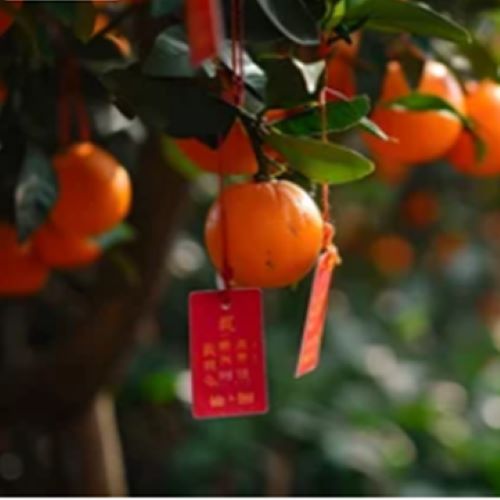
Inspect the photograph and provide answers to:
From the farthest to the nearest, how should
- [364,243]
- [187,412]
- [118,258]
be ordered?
[364,243] < [187,412] < [118,258]

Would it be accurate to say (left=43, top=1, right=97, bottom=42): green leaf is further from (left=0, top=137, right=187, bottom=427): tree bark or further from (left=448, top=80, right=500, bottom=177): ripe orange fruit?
(left=0, top=137, right=187, bottom=427): tree bark

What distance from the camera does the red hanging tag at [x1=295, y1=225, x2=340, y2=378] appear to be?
33.9 inches

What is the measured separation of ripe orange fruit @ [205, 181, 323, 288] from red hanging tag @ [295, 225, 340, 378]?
25mm

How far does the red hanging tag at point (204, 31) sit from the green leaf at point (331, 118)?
0.20 m

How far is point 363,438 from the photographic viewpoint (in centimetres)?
225

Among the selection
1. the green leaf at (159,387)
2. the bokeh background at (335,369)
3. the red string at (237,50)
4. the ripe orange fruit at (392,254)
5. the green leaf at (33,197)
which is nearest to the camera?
the red string at (237,50)

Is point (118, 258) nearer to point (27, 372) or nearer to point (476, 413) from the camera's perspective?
point (27, 372)

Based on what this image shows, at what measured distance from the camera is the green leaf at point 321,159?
32.2 inches

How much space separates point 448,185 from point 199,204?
0.53m

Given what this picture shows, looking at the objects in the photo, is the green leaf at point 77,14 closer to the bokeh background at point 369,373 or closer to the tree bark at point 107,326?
the tree bark at point 107,326

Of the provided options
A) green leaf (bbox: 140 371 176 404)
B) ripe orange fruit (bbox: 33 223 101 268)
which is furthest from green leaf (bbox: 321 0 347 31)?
green leaf (bbox: 140 371 176 404)

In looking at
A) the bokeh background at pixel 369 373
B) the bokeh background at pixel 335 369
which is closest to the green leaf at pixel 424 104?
the bokeh background at pixel 335 369

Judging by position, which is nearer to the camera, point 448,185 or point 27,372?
point 27,372

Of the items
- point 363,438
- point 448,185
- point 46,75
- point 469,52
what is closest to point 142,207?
point 46,75
